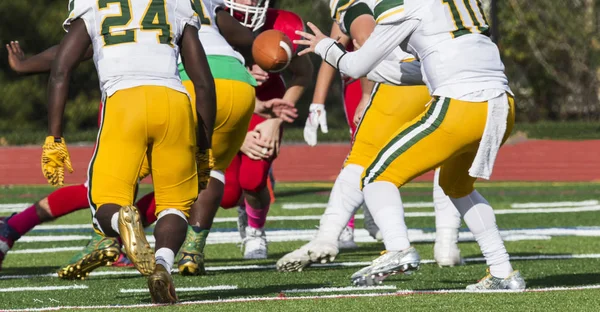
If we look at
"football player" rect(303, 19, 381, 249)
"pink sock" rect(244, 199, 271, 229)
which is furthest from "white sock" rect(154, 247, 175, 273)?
"pink sock" rect(244, 199, 271, 229)

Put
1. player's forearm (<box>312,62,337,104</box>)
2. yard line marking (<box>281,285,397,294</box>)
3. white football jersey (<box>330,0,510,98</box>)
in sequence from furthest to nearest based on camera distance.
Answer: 1. player's forearm (<box>312,62,337,104</box>)
2. yard line marking (<box>281,285,397,294</box>)
3. white football jersey (<box>330,0,510,98</box>)

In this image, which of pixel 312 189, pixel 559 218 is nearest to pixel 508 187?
pixel 312 189

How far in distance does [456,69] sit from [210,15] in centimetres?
168

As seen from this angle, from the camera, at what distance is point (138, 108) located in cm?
484

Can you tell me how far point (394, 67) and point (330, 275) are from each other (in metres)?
1.23

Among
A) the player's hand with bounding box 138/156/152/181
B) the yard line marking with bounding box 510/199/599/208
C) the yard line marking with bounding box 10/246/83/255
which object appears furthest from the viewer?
the yard line marking with bounding box 510/199/599/208

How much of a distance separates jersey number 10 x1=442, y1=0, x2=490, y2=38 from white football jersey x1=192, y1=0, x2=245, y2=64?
4.95 ft

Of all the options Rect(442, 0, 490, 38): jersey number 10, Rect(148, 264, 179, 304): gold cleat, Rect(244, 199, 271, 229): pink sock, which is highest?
Rect(442, 0, 490, 38): jersey number 10

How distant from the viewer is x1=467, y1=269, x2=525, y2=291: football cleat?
5.24m

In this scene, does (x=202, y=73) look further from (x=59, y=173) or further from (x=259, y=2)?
(x=259, y=2)

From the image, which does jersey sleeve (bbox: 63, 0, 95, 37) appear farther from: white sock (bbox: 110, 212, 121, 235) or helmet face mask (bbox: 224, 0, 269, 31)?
helmet face mask (bbox: 224, 0, 269, 31)

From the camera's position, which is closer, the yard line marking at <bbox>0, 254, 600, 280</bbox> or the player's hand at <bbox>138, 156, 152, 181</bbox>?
the player's hand at <bbox>138, 156, 152, 181</bbox>

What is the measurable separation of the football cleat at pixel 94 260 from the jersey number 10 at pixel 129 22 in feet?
3.21

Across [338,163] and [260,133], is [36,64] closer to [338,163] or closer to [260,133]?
[260,133]
